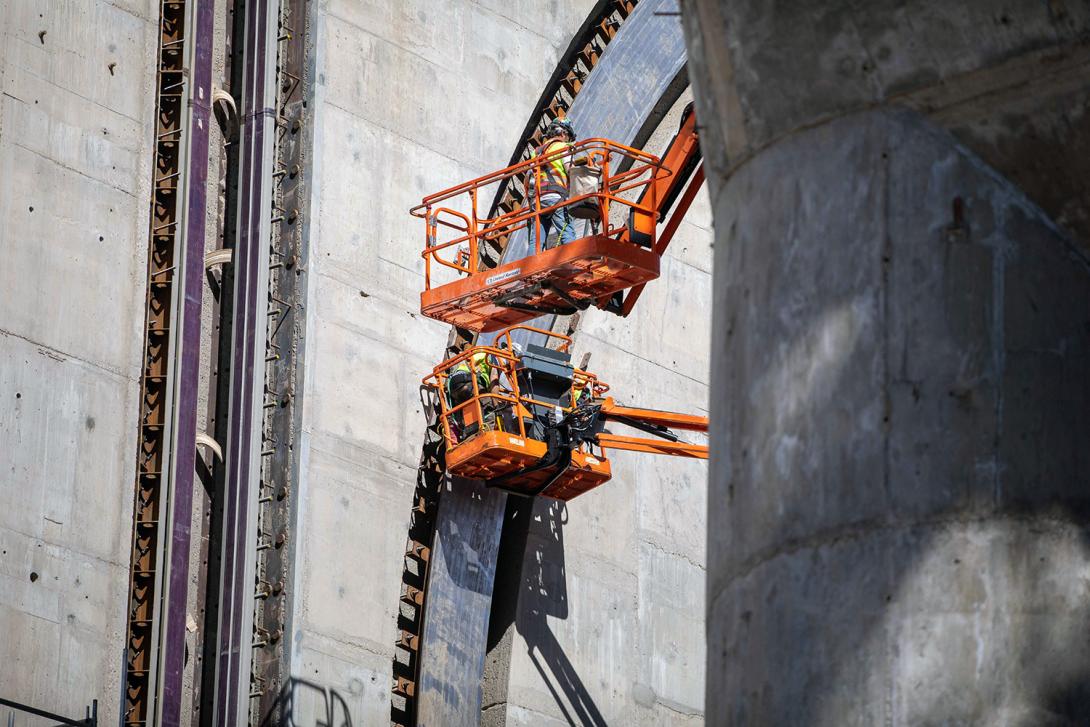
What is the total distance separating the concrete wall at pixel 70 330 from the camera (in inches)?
701

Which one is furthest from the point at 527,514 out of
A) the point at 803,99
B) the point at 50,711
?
the point at 803,99

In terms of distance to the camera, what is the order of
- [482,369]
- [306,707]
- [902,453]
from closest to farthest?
[902,453]
[306,707]
[482,369]

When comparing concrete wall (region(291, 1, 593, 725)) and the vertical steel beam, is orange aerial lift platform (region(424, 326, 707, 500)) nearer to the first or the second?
concrete wall (region(291, 1, 593, 725))

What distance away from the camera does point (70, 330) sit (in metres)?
18.8

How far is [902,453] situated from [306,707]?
14106mm

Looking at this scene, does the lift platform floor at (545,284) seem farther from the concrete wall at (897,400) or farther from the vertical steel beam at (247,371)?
the concrete wall at (897,400)

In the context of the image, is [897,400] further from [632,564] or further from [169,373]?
[632,564]

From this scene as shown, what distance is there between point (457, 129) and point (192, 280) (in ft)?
14.9

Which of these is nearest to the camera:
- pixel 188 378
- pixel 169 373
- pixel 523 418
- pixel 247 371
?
pixel 169 373

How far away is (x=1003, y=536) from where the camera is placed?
19.5ft

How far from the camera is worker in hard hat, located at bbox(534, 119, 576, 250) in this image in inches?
721

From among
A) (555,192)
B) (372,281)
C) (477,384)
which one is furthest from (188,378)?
(555,192)

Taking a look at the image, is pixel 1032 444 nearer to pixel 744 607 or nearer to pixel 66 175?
pixel 744 607

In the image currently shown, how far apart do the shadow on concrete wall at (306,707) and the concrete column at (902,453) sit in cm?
1324
